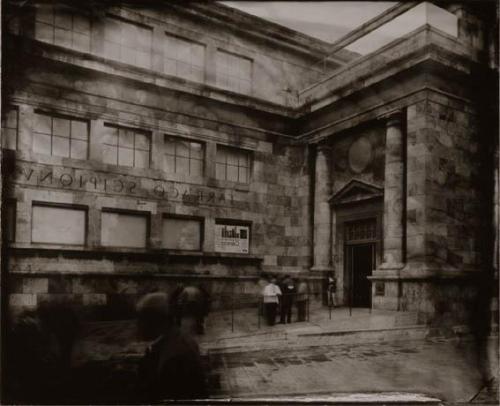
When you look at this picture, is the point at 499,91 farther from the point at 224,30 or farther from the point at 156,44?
the point at 156,44

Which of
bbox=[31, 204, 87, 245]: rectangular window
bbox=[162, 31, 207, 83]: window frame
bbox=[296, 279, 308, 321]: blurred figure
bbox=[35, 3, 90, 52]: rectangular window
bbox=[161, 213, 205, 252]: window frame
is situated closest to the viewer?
bbox=[31, 204, 87, 245]: rectangular window

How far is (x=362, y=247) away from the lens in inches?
215

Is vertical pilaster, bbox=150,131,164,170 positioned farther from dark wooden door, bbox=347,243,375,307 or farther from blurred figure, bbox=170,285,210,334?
dark wooden door, bbox=347,243,375,307

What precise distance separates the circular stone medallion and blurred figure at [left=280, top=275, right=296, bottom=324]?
146 centimetres

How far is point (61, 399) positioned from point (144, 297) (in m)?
1.22

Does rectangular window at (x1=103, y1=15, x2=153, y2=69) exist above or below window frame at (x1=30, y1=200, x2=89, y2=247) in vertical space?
above

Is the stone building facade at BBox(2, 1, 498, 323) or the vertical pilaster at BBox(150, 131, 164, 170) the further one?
the vertical pilaster at BBox(150, 131, 164, 170)

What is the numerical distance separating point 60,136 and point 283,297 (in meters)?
2.66

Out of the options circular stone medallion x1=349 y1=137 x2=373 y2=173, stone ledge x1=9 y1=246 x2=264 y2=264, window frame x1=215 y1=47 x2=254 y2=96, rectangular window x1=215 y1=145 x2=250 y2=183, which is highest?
window frame x1=215 y1=47 x2=254 y2=96

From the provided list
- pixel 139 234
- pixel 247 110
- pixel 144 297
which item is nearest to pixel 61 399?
pixel 144 297

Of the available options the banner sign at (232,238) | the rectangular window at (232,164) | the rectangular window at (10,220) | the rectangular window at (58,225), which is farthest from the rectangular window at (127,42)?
the banner sign at (232,238)

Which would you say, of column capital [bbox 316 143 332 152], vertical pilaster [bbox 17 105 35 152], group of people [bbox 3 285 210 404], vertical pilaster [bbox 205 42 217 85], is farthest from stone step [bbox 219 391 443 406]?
vertical pilaster [bbox 205 42 217 85]

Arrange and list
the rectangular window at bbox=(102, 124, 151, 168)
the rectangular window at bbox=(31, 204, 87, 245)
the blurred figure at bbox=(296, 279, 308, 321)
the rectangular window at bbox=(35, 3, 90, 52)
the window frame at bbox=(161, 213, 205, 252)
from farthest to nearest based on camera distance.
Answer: the blurred figure at bbox=(296, 279, 308, 321)
the window frame at bbox=(161, 213, 205, 252)
the rectangular window at bbox=(102, 124, 151, 168)
the rectangular window at bbox=(35, 3, 90, 52)
the rectangular window at bbox=(31, 204, 87, 245)

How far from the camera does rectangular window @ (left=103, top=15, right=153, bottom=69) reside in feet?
16.0
